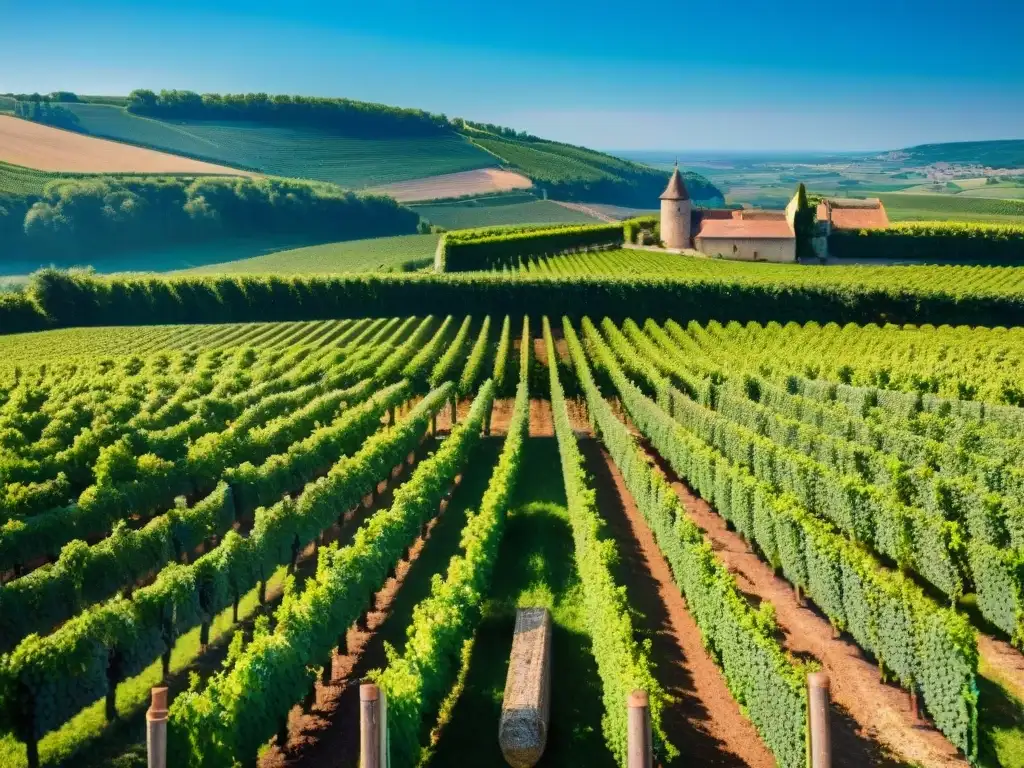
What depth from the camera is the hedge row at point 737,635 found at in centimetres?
1344

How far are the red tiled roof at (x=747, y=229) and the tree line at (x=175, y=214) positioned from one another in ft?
170

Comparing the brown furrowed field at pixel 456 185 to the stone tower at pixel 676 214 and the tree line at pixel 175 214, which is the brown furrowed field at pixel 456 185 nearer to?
the tree line at pixel 175 214

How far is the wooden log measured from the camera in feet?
46.8

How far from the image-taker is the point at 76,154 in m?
113

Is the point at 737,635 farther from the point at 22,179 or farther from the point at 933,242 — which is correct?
the point at 22,179

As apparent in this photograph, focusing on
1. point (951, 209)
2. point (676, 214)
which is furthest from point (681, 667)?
point (951, 209)

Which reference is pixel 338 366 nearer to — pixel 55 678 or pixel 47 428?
pixel 47 428

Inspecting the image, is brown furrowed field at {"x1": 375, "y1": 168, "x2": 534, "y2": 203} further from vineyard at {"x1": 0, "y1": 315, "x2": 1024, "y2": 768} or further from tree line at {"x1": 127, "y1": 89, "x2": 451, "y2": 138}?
vineyard at {"x1": 0, "y1": 315, "x2": 1024, "y2": 768}

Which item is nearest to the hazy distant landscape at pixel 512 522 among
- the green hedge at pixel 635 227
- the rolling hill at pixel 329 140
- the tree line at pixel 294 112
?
the green hedge at pixel 635 227

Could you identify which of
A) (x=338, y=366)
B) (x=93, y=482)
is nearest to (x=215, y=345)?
(x=338, y=366)

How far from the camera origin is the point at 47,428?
96.0 ft

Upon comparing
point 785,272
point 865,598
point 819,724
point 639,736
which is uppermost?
point 785,272

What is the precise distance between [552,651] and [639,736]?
422 inches

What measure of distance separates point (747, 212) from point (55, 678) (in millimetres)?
77487
